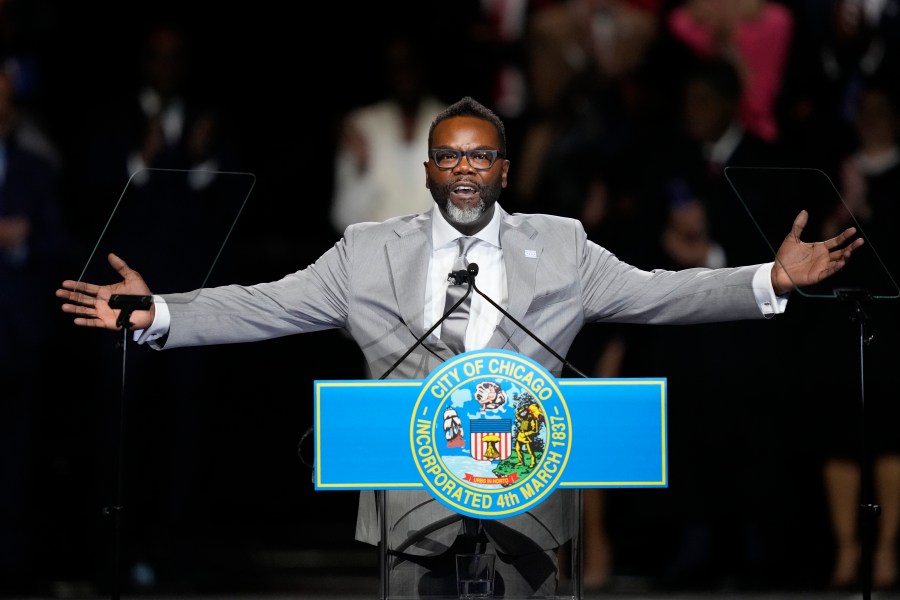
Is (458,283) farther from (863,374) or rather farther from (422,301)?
(863,374)

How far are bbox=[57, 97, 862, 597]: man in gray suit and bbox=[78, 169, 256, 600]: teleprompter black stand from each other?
46 millimetres

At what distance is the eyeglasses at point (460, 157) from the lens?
2.77 m

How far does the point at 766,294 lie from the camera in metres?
2.78

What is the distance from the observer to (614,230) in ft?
16.4

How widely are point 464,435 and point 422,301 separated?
432 millimetres

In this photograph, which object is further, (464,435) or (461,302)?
(461,302)

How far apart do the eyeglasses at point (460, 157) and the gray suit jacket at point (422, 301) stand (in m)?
0.17

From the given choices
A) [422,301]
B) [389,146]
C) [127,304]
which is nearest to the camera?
[127,304]

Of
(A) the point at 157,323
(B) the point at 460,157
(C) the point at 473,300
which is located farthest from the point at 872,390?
(A) the point at 157,323

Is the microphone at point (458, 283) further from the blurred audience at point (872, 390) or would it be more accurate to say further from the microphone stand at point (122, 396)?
the blurred audience at point (872, 390)

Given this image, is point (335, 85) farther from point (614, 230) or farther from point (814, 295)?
point (814, 295)

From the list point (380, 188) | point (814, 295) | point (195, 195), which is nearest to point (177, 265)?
point (195, 195)

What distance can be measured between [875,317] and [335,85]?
223 centimetres

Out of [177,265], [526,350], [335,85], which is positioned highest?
[335,85]
